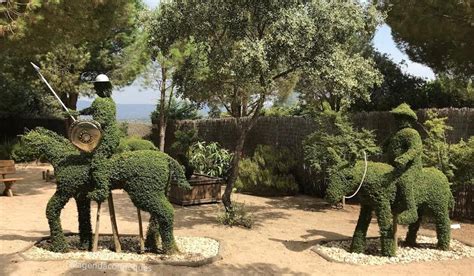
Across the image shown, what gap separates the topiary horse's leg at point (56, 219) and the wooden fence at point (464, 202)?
8.25 m

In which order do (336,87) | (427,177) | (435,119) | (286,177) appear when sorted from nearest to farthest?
(427,177), (336,87), (435,119), (286,177)

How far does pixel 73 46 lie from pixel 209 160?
915 centimetres

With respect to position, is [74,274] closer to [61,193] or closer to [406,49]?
[61,193]

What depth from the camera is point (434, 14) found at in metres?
12.1

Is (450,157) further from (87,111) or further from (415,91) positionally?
(415,91)

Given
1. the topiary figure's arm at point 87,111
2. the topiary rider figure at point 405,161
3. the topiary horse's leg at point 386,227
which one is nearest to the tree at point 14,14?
the topiary figure's arm at point 87,111

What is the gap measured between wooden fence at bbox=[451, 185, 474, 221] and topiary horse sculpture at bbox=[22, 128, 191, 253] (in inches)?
272

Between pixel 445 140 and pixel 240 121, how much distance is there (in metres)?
7.74

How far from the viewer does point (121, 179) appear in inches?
272

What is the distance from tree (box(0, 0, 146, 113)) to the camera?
38.3 feet

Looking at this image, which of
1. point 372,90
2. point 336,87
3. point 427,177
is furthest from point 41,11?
point 372,90

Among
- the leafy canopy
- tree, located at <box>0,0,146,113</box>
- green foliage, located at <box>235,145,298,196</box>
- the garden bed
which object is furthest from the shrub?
the garden bed

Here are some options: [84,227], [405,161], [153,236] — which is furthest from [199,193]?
[405,161]

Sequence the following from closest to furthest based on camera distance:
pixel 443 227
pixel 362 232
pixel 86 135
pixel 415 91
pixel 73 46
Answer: pixel 86 135 < pixel 362 232 < pixel 443 227 < pixel 415 91 < pixel 73 46
